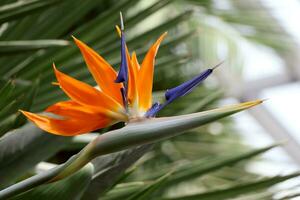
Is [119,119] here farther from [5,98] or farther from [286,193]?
[286,193]

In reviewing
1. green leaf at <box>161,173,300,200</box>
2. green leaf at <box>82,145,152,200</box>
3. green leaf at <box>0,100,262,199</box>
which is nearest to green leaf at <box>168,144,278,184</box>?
green leaf at <box>161,173,300,200</box>

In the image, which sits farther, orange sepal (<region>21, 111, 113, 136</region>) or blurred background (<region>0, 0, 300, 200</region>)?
blurred background (<region>0, 0, 300, 200</region>)

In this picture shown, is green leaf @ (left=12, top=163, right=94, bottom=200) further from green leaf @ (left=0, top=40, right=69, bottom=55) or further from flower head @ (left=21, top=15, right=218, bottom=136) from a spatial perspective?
green leaf @ (left=0, top=40, right=69, bottom=55)

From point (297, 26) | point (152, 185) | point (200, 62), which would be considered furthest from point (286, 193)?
point (297, 26)

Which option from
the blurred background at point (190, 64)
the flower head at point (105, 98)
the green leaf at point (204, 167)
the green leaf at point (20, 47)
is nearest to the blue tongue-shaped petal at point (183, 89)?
the flower head at point (105, 98)

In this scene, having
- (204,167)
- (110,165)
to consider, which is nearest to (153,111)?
(110,165)

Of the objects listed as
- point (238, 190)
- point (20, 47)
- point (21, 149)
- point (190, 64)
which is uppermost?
point (190, 64)

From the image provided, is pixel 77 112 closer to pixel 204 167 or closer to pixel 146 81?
pixel 146 81
